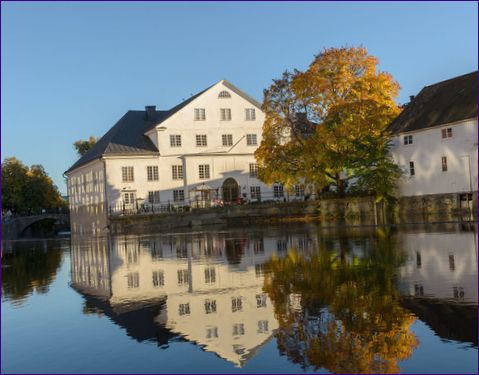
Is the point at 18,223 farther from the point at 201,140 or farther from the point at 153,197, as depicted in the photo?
the point at 201,140

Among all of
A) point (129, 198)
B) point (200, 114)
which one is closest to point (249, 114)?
point (200, 114)

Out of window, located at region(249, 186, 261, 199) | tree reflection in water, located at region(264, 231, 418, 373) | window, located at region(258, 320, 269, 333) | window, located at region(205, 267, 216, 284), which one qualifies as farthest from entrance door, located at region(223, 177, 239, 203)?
window, located at region(258, 320, 269, 333)

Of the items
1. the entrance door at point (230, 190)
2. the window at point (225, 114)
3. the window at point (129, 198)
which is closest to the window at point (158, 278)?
the window at point (129, 198)

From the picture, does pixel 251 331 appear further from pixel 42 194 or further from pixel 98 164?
pixel 42 194

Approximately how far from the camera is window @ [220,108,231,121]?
215ft

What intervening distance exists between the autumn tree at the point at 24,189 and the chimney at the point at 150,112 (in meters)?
33.0

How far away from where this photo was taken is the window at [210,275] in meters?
14.8

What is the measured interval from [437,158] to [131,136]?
31460 millimetres

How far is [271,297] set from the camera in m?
11.6

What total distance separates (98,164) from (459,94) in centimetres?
3508

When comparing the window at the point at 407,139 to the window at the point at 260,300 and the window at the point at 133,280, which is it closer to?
the window at the point at 133,280

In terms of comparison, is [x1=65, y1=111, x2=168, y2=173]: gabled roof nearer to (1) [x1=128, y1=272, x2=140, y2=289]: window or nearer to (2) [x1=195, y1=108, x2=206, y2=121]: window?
(2) [x1=195, y1=108, x2=206, y2=121]: window

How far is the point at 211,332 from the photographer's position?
915 centimetres

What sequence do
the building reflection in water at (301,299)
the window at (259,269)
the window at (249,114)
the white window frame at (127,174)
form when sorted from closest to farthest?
the building reflection in water at (301,299) → the window at (259,269) → the white window frame at (127,174) → the window at (249,114)
